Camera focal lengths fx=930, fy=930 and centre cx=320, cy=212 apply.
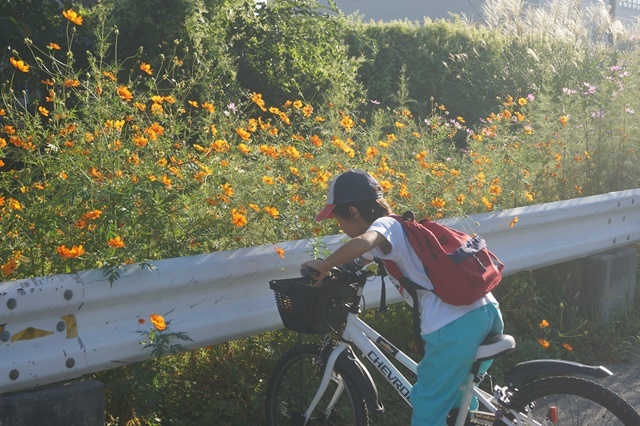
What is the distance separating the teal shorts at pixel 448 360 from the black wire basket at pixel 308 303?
0.42 meters

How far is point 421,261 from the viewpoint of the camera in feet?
12.0

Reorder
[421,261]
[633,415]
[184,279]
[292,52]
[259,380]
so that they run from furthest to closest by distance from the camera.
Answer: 1. [292,52]
2. [259,380]
3. [184,279]
4. [421,261]
5. [633,415]

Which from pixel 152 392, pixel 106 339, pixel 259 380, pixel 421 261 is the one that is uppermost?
pixel 421 261

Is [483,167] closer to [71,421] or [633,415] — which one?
[633,415]

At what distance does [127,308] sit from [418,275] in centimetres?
118

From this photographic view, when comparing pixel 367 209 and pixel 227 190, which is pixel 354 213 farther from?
pixel 227 190

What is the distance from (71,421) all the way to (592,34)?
11.7 metres

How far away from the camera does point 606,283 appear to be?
615cm

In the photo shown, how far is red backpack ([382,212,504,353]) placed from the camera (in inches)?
140

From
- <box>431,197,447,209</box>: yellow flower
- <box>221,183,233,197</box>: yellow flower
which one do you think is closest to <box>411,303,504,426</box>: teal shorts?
<box>221,183,233,197</box>: yellow flower

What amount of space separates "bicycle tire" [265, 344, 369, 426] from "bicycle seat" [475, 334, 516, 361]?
2.03 feet

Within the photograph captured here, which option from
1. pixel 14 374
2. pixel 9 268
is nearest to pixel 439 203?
pixel 9 268

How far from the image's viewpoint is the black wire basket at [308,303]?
3744 millimetres

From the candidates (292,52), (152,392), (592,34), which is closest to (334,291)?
(152,392)
